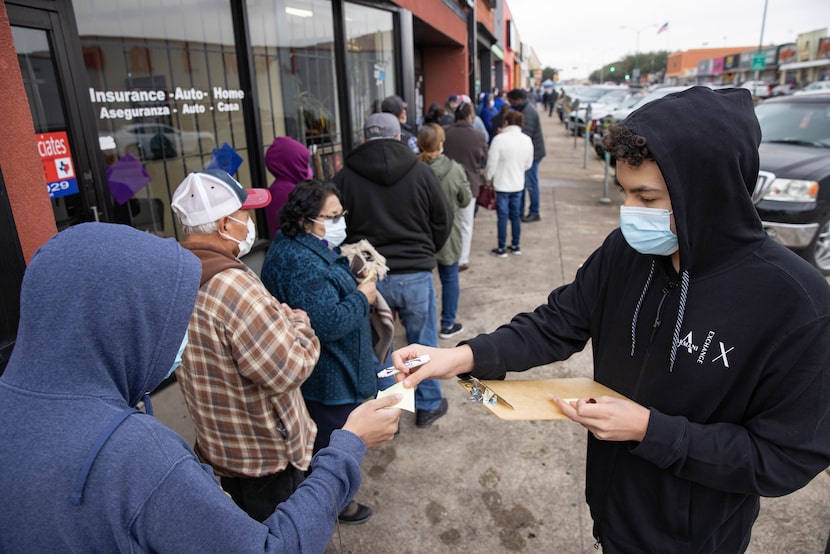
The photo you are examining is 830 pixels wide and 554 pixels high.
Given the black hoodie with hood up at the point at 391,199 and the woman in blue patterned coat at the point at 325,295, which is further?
the black hoodie with hood up at the point at 391,199

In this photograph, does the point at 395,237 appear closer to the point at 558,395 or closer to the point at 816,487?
the point at 558,395

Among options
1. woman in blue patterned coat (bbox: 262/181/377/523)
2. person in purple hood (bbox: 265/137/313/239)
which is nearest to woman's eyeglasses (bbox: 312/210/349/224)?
woman in blue patterned coat (bbox: 262/181/377/523)

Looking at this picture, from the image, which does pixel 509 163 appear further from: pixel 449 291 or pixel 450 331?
pixel 450 331

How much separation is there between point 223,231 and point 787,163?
6.85 m

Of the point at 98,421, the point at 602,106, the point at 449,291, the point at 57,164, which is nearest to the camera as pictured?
the point at 98,421

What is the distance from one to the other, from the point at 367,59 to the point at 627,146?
25.3ft

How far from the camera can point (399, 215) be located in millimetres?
3635

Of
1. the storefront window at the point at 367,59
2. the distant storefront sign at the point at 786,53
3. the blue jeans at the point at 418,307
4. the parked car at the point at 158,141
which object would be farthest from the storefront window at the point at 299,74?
the distant storefront sign at the point at 786,53

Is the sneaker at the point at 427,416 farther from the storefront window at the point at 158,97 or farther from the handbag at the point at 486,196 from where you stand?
the handbag at the point at 486,196

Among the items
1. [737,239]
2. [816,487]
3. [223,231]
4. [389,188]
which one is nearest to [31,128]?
[223,231]

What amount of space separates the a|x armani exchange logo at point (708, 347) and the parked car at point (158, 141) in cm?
427

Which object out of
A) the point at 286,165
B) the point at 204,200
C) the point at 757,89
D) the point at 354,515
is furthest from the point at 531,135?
the point at 757,89

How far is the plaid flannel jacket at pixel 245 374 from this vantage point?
202cm

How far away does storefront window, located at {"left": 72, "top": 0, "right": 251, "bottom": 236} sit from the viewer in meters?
4.16
